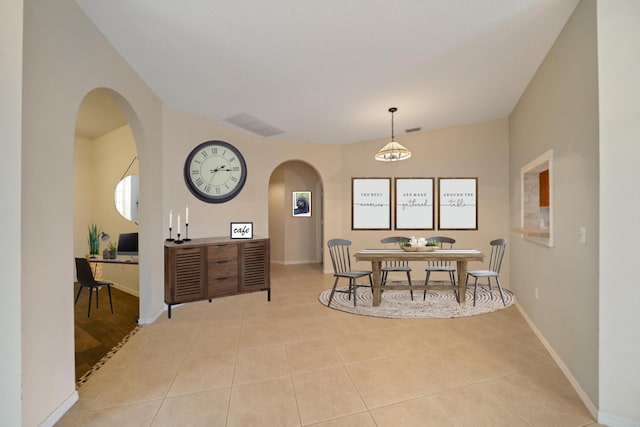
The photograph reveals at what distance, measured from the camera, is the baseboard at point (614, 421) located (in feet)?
5.94

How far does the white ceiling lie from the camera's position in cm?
223

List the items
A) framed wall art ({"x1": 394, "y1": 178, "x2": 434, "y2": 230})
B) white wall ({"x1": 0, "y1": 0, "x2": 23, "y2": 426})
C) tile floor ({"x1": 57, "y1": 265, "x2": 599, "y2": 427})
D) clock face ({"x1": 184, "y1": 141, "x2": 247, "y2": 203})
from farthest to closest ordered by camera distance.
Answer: framed wall art ({"x1": 394, "y1": 178, "x2": 434, "y2": 230}) < clock face ({"x1": 184, "y1": 141, "x2": 247, "y2": 203}) < tile floor ({"x1": 57, "y1": 265, "x2": 599, "y2": 427}) < white wall ({"x1": 0, "y1": 0, "x2": 23, "y2": 426})

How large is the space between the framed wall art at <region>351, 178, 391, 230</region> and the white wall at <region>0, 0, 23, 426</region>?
5.02 metres

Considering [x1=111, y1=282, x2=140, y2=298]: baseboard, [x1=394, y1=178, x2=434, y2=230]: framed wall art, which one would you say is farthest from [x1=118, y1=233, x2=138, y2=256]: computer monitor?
[x1=394, y1=178, x2=434, y2=230]: framed wall art

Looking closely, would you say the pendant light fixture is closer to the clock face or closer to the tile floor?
the tile floor

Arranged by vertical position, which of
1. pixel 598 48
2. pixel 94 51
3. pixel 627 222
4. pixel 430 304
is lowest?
pixel 430 304

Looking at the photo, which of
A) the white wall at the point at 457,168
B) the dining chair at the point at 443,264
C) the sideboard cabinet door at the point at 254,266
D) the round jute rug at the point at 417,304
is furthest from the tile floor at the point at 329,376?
the white wall at the point at 457,168

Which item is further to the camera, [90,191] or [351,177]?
[351,177]

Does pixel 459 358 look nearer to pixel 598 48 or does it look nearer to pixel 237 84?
pixel 598 48

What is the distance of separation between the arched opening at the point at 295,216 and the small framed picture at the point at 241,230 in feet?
10.1

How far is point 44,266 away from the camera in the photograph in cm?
183

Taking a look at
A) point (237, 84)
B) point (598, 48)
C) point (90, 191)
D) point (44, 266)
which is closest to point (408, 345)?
point (598, 48)

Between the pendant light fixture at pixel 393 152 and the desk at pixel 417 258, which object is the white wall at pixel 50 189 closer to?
the desk at pixel 417 258

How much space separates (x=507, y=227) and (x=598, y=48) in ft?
13.1
